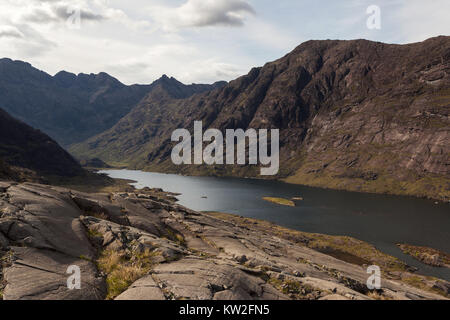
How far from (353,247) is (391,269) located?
17491 mm

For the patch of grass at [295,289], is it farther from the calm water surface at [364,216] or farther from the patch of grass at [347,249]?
the calm water surface at [364,216]

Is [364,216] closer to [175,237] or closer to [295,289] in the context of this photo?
[175,237]

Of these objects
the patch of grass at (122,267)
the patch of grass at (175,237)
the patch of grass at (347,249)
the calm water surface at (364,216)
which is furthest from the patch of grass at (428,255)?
the patch of grass at (122,267)

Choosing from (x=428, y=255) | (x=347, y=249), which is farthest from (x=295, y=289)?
(x=428, y=255)

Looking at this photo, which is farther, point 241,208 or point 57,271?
point 241,208

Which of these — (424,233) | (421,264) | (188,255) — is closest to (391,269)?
(421,264)

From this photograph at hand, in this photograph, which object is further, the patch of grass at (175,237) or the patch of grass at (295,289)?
the patch of grass at (175,237)

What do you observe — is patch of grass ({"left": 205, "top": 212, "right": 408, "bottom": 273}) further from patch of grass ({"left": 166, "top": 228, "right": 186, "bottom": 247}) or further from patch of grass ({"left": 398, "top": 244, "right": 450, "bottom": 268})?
patch of grass ({"left": 166, "top": 228, "right": 186, "bottom": 247})

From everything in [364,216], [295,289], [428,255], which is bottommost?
[364,216]

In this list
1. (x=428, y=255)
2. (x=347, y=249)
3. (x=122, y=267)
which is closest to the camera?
(x=122, y=267)

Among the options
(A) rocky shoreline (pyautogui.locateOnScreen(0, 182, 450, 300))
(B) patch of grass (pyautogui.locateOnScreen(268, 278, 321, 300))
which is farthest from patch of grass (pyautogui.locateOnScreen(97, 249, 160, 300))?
(B) patch of grass (pyautogui.locateOnScreen(268, 278, 321, 300))
